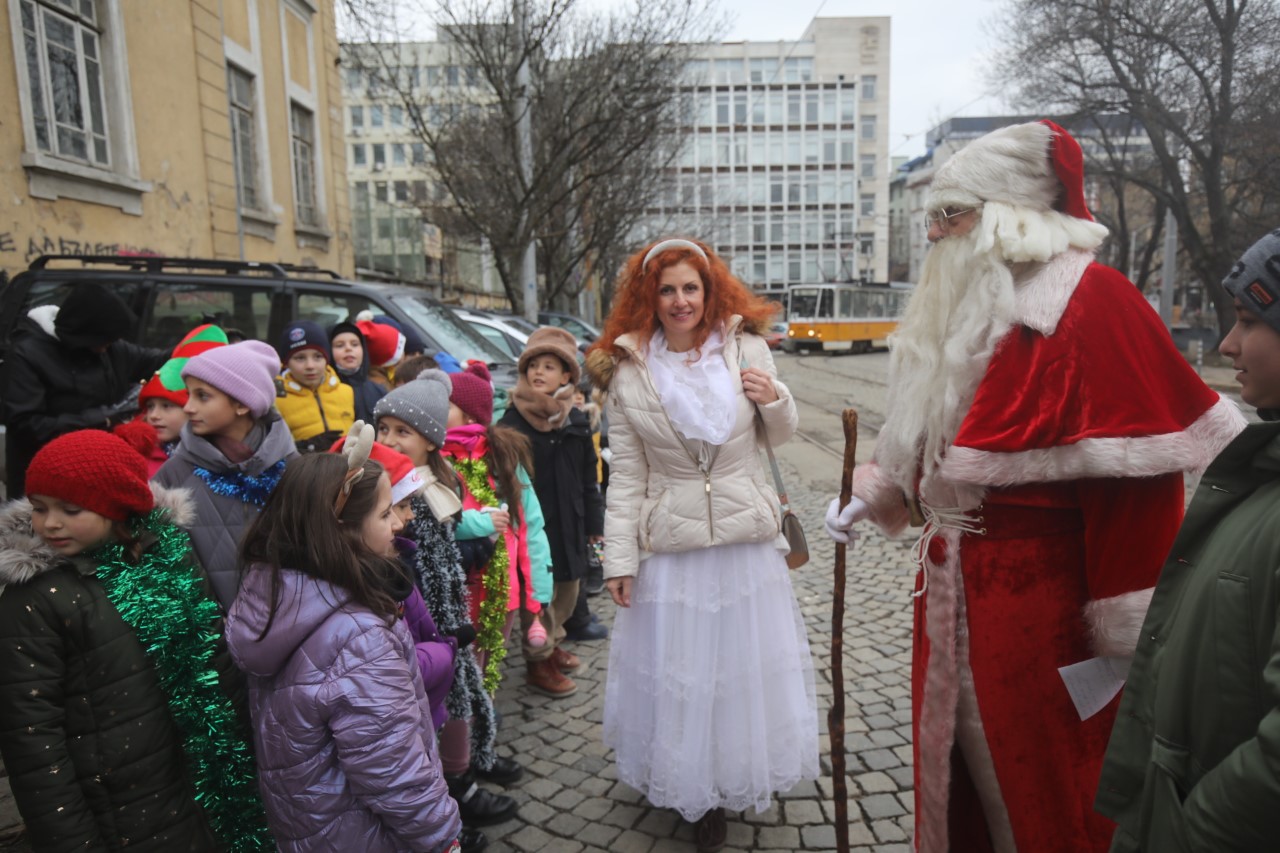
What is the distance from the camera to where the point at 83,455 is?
1877 millimetres

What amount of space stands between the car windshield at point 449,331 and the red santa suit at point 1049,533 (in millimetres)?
4824

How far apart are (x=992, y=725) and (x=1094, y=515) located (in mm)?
565

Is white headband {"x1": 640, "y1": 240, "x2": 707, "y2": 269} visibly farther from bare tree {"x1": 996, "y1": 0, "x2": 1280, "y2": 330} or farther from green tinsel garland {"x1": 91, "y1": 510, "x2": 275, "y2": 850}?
bare tree {"x1": 996, "y1": 0, "x2": 1280, "y2": 330}

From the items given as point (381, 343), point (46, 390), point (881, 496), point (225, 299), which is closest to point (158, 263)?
point (225, 299)

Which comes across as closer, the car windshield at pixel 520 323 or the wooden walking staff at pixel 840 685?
the wooden walking staff at pixel 840 685

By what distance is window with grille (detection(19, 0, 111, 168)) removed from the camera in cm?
736

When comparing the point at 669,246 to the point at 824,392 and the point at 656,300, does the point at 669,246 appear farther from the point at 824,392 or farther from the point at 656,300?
the point at 824,392

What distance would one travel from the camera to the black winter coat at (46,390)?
354cm

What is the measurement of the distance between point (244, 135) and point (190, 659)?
11.7 metres

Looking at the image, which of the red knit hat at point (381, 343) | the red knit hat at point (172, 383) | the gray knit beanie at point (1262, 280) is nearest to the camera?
the gray knit beanie at point (1262, 280)

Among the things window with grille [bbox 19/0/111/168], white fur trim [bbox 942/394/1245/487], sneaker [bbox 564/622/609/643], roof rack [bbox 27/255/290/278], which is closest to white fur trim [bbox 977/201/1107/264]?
white fur trim [bbox 942/394/1245/487]

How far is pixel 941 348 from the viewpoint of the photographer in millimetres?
2045

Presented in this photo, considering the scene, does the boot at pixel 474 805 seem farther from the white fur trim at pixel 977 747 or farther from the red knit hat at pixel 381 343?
the red knit hat at pixel 381 343

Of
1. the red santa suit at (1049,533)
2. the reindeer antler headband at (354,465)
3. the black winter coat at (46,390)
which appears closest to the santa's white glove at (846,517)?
the red santa suit at (1049,533)
